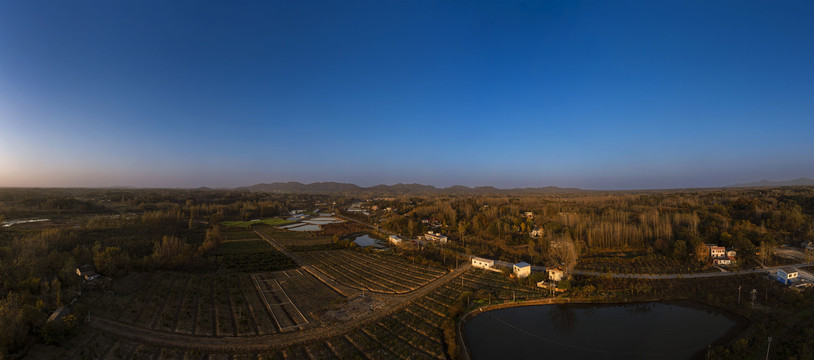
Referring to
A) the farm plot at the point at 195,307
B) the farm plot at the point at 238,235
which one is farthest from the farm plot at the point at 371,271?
the farm plot at the point at 238,235

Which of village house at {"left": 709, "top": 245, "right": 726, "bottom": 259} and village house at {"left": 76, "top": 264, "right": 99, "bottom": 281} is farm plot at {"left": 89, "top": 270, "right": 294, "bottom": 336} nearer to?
village house at {"left": 76, "top": 264, "right": 99, "bottom": 281}

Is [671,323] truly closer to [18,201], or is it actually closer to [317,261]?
[317,261]

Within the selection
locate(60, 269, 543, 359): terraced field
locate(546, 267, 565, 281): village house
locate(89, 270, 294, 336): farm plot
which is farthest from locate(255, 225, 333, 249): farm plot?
locate(546, 267, 565, 281): village house

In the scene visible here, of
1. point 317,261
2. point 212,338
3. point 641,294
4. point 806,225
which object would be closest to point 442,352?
point 212,338

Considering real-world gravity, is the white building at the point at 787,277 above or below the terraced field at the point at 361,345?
above

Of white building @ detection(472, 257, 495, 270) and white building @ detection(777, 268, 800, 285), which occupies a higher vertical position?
white building @ detection(777, 268, 800, 285)

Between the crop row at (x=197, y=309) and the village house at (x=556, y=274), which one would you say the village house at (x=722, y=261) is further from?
the crop row at (x=197, y=309)

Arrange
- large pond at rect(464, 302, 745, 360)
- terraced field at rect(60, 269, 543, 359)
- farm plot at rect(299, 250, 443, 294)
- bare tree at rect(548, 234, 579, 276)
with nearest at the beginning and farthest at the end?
terraced field at rect(60, 269, 543, 359)
large pond at rect(464, 302, 745, 360)
farm plot at rect(299, 250, 443, 294)
bare tree at rect(548, 234, 579, 276)
